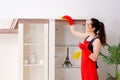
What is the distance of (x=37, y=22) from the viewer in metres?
3.30

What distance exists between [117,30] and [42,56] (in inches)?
47.8

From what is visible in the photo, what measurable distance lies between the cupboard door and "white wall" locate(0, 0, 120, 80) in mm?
382

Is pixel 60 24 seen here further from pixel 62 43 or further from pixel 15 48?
pixel 15 48

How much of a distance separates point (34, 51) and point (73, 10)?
0.87 metres

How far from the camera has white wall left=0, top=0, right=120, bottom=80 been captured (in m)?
3.62

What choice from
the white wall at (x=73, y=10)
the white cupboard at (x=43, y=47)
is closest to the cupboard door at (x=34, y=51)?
the white cupboard at (x=43, y=47)

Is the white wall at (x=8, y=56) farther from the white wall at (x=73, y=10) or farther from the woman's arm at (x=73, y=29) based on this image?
the woman's arm at (x=73, y=29)

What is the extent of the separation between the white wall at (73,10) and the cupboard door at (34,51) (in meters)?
0.38

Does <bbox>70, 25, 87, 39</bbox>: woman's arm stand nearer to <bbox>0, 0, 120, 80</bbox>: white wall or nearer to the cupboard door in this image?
the cupboard door

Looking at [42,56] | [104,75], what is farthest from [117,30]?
[42,56]

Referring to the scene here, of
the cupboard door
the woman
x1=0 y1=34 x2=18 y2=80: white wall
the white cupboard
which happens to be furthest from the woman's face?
x1=0 y1=34 x2=18 y2=80: white wall

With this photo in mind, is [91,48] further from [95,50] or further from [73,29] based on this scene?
[73,29]

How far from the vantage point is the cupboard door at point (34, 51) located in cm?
328

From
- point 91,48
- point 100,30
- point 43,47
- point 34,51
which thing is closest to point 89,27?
point 100,30
